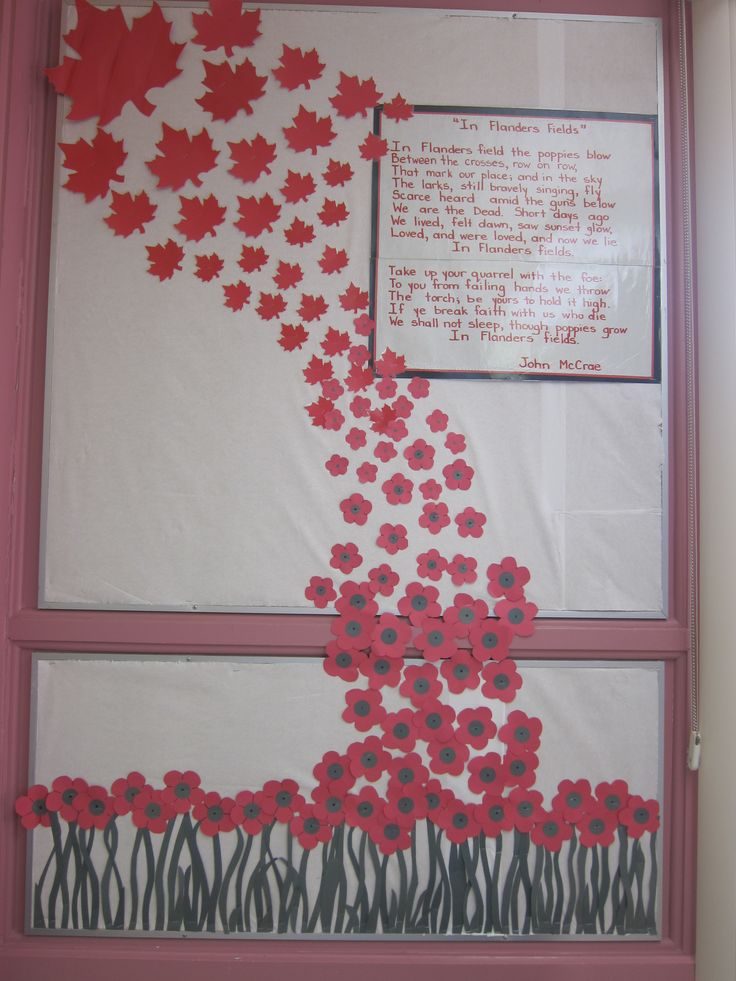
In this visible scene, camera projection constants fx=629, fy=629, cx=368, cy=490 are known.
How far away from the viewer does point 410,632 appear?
4.84 ft

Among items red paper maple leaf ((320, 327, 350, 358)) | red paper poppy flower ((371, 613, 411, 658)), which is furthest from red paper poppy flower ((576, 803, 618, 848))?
red paper maple leaf ((320, 327, 350, 358))

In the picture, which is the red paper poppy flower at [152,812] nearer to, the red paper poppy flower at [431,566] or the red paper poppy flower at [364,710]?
the red paper poppy flower at [364,710]

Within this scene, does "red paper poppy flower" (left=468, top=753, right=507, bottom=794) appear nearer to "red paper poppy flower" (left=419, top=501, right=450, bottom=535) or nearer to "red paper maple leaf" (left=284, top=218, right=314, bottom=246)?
"red paper poppy flower" (left=419, top=501, right=450, bottom=535)

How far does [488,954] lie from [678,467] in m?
1.23

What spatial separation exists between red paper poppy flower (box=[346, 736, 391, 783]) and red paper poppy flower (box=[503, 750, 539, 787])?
0.93 feet

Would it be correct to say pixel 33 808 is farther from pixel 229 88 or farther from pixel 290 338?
pixel 229 88

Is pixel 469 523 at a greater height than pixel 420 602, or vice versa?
pixel 469 523

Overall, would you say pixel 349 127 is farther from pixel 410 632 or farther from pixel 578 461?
pixel 410 632

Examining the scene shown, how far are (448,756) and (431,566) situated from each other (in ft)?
1.46

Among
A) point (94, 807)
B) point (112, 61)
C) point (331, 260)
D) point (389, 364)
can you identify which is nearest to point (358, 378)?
point (389, 364)

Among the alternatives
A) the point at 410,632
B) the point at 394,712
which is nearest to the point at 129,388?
the point at 410,632

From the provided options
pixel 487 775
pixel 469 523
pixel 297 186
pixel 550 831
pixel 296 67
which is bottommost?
pixel 550 831

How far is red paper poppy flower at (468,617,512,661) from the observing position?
57.9 inches

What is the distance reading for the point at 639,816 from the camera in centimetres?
→ 148
